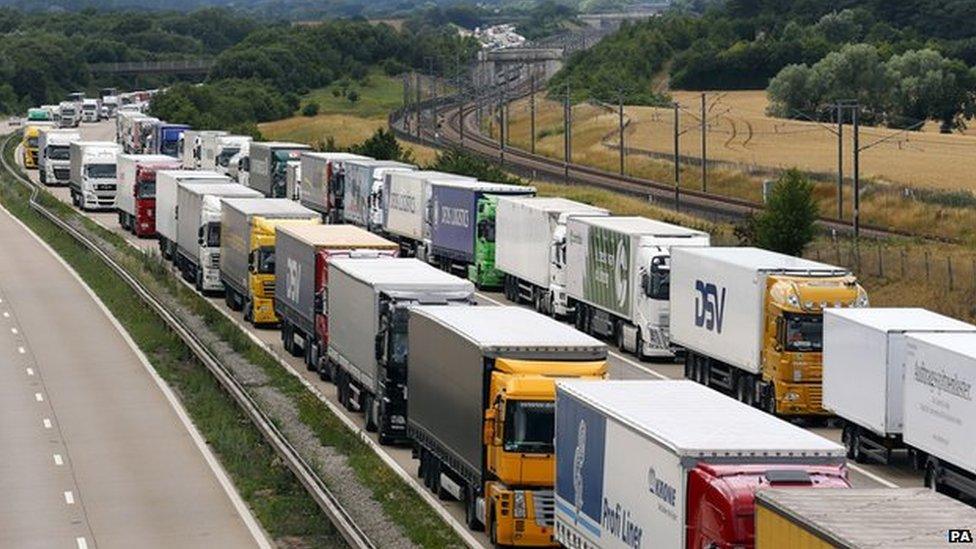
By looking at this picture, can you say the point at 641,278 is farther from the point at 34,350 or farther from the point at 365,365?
the point at 34,350

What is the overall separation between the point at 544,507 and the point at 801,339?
14755 millimetres

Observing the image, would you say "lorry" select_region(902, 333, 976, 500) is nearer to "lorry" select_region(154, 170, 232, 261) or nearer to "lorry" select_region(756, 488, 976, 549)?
"lorry" select_region(756, 488, 976, 549)

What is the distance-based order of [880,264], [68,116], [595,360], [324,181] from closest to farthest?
[595,360]
[880,264]
[324,181]
[68,116]

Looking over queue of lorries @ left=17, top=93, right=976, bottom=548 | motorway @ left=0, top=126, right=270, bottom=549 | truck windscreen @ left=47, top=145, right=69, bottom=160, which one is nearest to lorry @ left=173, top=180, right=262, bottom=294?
queue of lorries @ left=17, top=93, right=976, bottom=548

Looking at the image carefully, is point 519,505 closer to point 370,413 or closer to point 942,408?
point 942,408

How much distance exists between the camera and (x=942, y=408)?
118 feet

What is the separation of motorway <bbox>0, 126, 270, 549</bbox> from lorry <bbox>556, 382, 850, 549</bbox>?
6.95 meters

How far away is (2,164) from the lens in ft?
454

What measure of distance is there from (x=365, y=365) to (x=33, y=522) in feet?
32.2

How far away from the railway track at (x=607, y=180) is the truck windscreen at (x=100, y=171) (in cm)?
2569

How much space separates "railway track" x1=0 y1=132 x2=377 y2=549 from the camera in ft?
104

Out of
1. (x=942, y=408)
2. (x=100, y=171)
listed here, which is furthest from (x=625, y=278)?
(x=100, y=171)

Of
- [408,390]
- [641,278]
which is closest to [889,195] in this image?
[641,278]

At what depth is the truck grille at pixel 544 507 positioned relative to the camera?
1197 inches
